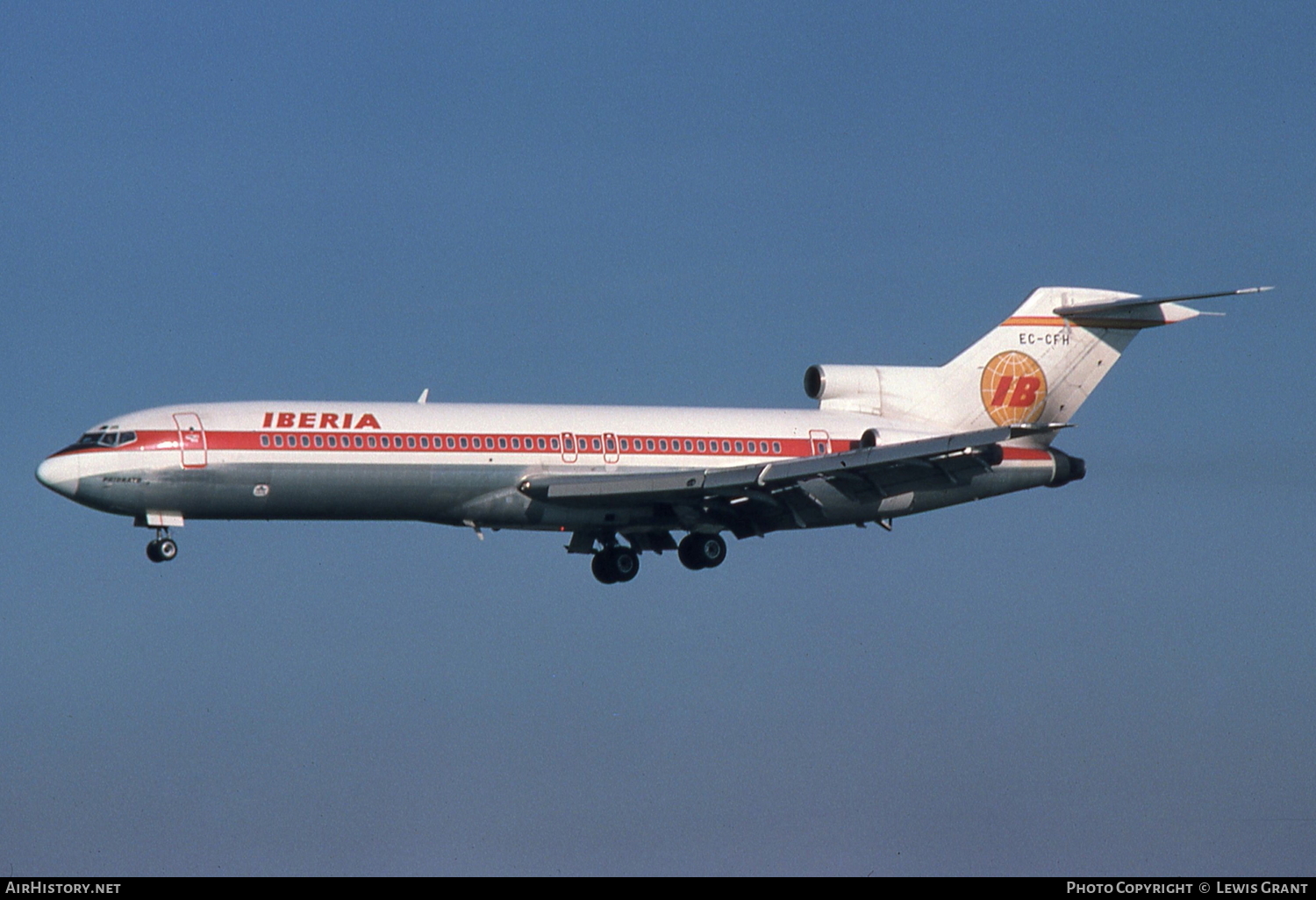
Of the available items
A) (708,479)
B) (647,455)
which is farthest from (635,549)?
(708,479)

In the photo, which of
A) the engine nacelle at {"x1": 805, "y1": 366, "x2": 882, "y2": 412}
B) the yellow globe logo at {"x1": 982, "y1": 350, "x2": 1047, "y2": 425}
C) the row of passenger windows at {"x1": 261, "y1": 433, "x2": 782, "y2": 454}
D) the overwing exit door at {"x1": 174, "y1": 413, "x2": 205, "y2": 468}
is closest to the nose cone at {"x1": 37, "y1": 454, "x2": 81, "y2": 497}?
the overwing exit door at {"x1": 174, "y1": 413, "x2": 205, "y2": 468}

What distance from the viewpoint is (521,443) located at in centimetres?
5350

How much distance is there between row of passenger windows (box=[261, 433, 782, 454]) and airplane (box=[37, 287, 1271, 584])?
0.05 metres

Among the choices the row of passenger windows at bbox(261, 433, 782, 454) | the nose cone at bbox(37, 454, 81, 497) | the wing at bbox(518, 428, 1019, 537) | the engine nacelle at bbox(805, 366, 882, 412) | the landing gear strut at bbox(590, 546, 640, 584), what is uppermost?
the engine nacelle at bbox(805, 366, 882, 412)

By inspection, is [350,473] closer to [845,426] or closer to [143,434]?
[143,434]

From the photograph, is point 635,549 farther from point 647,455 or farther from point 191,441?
point 191,441

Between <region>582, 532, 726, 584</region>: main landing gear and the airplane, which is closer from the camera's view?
the airplane

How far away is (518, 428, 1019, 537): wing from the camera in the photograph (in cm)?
→ 5316

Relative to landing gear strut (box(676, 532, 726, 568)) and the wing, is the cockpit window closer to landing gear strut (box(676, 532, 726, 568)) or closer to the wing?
the wing

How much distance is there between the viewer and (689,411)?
5691cm

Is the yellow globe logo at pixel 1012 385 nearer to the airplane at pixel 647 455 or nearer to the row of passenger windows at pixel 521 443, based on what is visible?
the airplane at pixel 647 455

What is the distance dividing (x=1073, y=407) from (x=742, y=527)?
11.8 metres
